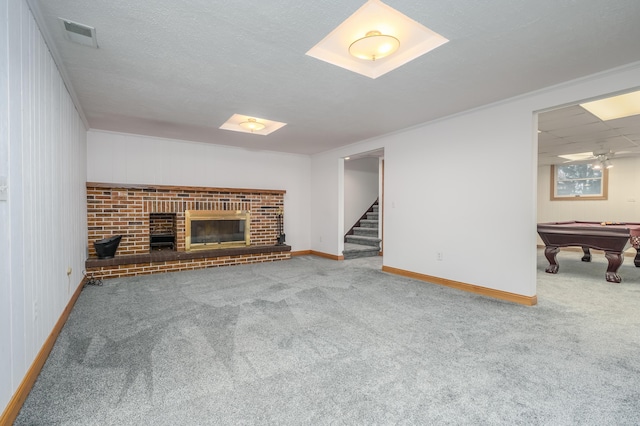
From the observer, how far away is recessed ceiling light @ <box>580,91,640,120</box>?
3680 mm

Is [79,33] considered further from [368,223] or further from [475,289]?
[368,223]

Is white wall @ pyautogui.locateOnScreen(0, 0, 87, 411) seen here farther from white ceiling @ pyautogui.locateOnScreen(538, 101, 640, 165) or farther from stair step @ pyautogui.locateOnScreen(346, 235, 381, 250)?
stair step @ pyautogui.locateOnScreen(346, 235, 381, 250)

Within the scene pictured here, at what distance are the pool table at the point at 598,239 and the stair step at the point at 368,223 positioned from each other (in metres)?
3.56

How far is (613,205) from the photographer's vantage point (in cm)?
707

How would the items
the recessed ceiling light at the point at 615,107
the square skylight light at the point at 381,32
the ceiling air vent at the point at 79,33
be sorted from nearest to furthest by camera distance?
the ceiling air vent at the point at 79,33, the square skylight light at the point at 381,32, the recessed ceiling light at the point at 615,107

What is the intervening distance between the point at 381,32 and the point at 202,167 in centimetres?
425

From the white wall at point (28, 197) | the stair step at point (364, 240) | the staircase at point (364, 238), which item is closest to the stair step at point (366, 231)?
the staircase at point (364, 238)

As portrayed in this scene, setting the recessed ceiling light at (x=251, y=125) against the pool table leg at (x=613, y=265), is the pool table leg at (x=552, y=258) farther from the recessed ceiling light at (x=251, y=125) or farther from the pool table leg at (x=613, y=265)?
the recessed ceiling light at (x=251, y=125)

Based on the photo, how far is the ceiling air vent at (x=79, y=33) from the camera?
78.9 inches

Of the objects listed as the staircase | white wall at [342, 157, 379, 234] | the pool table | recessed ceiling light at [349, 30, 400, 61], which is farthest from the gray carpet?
white wall at [342, 157, 379, 234]

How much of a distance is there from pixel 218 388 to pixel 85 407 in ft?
2.13

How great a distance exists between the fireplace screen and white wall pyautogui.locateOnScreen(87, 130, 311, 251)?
0.59 metres

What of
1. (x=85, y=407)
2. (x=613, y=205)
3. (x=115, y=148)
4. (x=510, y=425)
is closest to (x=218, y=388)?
(x=85, y=407)

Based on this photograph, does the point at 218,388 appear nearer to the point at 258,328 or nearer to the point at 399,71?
the point at 258,328
